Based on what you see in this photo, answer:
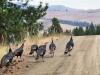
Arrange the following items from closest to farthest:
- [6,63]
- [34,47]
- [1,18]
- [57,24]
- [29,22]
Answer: [6,63], [34,47], [1,18], [29,22], [57,24]

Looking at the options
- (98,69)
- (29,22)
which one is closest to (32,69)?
(98,69)

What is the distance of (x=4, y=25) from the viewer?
27016mm

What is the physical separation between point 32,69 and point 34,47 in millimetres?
4244

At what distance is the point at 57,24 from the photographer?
58844 mm

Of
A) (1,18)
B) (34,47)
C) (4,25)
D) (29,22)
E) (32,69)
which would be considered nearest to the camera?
(32,69)

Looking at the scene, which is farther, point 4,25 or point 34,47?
point 4,25

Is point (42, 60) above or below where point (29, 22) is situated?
below

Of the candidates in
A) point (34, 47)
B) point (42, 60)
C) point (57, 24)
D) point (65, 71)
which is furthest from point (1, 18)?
point (57, 24)

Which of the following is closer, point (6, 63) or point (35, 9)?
point (6, 63)

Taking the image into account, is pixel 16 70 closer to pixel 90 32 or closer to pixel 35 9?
pixel 35 9

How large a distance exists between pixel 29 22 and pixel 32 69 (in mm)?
17683

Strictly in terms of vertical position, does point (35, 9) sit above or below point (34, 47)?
above

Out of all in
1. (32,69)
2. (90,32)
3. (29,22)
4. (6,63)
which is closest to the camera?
(6,63)

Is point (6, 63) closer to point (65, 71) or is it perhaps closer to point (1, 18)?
point (65, 71)
